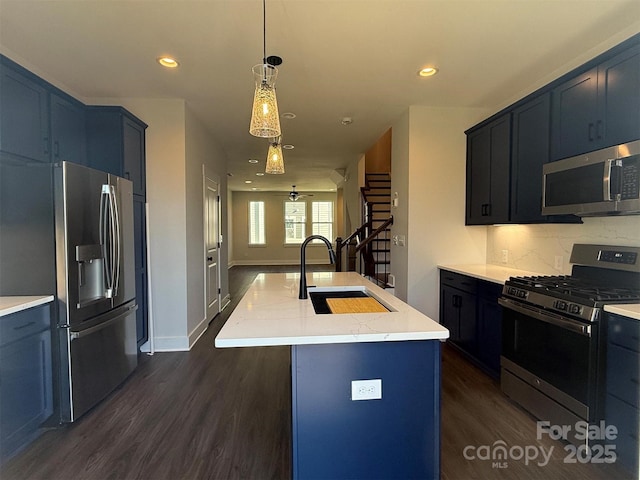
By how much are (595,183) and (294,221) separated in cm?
1029

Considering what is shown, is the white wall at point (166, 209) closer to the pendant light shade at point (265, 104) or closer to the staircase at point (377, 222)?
the pendant light shade at point (265, 104)

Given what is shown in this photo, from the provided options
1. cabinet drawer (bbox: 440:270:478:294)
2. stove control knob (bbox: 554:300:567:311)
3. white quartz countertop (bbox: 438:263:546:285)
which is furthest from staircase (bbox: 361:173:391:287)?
stove control knob (bbox: 554:300:567:311)

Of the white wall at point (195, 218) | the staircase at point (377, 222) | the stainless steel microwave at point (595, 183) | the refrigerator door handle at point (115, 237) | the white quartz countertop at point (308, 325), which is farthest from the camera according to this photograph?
the staircase at point (377, 222)

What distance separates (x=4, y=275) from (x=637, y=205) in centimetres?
399

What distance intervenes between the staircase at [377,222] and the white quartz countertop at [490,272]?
1586 millimetres

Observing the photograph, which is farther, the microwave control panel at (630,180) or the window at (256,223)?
the window at (256,223)

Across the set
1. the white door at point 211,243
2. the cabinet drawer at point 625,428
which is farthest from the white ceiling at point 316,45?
the cabinet drawer at point 625,428

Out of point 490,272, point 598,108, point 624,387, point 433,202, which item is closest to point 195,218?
point 433,202

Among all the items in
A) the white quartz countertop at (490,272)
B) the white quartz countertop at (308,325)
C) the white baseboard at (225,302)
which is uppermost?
the white quartz countertop at (490,272)

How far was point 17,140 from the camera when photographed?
2281 millimetres

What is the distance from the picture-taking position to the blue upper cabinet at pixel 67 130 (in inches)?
104

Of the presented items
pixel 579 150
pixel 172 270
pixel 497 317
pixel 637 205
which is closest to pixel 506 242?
pixel 497 317

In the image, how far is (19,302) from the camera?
2.00 meters

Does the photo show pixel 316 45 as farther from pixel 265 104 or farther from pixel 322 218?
pixel 322 218
